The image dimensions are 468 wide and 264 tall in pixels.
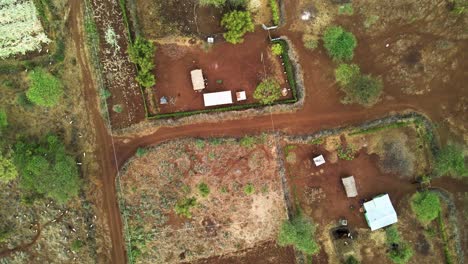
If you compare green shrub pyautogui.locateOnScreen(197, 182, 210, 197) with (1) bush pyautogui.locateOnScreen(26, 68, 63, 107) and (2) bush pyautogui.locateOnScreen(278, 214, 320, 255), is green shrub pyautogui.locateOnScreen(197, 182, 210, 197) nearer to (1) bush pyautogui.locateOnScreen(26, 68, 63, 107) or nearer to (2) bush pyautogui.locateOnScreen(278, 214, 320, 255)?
(2) bush pyautogui.locateOnScreen(278, 214, 320, 255)

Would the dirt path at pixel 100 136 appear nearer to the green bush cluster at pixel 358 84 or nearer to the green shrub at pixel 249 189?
the green shrub at pixel 249 189

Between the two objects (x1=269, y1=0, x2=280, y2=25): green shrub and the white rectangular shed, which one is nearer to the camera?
(x1=269, y1=0, x2=280, y2=25): green shrub

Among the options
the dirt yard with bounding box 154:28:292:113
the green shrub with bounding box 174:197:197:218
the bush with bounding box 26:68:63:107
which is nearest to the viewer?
the bush with bounding box 26:68:63:107

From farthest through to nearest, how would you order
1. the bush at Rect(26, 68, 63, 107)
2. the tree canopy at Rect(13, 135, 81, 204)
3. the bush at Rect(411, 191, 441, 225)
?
the bush at Rect(26, 68, 63, 107)
the tree canopy at Rect(13, 135, 81, 204)
the bush at Rect(411, 191, 441, 225)

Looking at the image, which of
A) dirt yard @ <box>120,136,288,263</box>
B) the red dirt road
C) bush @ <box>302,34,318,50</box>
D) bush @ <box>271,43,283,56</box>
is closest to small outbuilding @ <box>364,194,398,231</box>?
the red dirt road

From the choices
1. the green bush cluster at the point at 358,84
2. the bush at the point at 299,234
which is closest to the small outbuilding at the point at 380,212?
the bush at the point at 299,234

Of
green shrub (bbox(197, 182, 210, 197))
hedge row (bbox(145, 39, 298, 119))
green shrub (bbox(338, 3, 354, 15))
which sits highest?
green shrub (bbox(338, 3, 354, 15))
